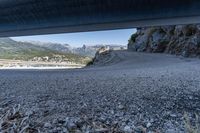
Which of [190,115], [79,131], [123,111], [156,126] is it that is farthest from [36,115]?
[190,115]

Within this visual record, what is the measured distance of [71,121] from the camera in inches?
202

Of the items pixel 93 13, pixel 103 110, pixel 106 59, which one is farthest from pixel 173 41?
pixel 103 110

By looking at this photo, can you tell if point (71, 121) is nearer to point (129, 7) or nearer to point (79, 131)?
point (79, 131)

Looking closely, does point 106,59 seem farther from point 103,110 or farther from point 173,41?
point 103,110

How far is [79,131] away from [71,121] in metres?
0.47

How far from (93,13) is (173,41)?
26.8 m

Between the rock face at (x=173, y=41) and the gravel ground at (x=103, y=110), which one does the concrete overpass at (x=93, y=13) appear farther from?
the rock face at (x=173, y=41)

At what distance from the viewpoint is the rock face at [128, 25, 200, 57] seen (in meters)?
29.8

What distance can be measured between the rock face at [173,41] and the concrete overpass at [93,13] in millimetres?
13909

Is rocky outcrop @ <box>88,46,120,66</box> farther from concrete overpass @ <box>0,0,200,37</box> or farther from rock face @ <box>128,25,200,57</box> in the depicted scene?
concrete overpass @ <box>0,0,200,37</box>

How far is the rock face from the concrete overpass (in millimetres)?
13909

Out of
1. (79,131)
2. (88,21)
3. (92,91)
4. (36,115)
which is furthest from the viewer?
(88,21)

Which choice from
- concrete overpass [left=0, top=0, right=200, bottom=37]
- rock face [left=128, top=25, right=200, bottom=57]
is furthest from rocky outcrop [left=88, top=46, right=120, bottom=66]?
concrete overpass [left=0, top=0, right=200, bottom=37]

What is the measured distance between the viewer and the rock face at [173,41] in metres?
29.8
